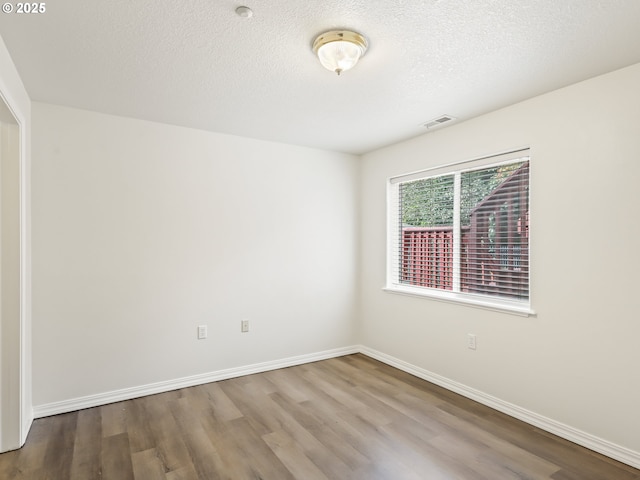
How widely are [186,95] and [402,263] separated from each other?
2.66 meters

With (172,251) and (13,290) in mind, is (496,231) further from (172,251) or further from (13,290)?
(13,290)

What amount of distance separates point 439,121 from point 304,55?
5.10 ft

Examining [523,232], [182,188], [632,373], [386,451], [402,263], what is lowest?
[386,451]

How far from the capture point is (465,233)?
A: 10.7 feet

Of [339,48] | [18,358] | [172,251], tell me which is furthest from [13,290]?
[339,48]

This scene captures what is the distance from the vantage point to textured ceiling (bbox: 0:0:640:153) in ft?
5.47

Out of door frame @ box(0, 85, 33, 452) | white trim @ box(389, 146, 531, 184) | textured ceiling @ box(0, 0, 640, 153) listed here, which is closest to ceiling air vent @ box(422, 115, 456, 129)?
textured ceiling @ box(0, 0, 640, 153)

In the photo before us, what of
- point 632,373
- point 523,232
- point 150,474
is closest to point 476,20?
point 523,232

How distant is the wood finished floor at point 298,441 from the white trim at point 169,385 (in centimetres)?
7

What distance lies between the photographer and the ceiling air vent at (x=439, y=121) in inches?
119

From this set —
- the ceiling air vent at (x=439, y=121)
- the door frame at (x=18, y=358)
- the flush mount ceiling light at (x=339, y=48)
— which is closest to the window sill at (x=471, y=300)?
the ceiling air vent at (x=439, y=121)

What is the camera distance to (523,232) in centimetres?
276

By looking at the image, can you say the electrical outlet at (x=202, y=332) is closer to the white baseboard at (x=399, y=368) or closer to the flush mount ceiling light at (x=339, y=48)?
the white baseboard at (x=399, y=368)

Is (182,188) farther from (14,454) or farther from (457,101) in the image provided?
(457,101)
